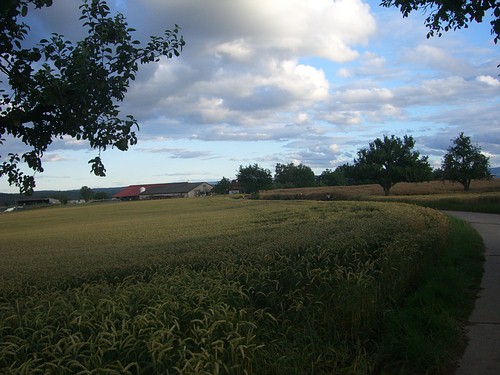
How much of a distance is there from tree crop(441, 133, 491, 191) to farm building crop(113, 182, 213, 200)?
286ft

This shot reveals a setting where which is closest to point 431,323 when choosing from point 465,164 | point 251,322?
point 251,322

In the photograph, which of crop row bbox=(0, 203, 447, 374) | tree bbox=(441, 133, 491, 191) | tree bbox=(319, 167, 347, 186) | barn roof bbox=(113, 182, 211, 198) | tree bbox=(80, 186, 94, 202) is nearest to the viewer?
crop row bbox=(0, 203, 447, 374)

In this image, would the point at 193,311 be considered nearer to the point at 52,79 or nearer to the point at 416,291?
the point at 52,79

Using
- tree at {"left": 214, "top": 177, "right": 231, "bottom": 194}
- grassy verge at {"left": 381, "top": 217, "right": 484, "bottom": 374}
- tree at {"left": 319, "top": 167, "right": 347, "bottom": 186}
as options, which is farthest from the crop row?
tree at {"left": 214, "top": 177, "right": 231, "bottom": 194}

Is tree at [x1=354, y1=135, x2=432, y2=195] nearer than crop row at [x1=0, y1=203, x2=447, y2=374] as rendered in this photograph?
No

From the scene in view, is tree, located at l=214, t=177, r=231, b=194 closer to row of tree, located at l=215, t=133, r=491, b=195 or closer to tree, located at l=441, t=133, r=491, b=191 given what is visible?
row of tree, located at l=215, t=133, r=491, b=195

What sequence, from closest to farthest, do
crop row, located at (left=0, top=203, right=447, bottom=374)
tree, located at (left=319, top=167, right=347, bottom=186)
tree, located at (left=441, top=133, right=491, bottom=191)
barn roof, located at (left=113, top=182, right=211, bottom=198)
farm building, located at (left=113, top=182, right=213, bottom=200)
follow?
1. crop row, located at (left=0, top=203, right=447, bottom=374)
2. tree, located at (left=441, top=133, right=491, bottom=191)
3. tree, located at (left=319, top=167, right=347, bottom=186)
4. farm building, located at (left=113, top=182, right=213, bottom=200)
5. barn roof, located at (left=113, top=182, right=211, bottom=198)

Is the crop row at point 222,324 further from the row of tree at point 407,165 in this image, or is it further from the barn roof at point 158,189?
the barn roof at point 158,189

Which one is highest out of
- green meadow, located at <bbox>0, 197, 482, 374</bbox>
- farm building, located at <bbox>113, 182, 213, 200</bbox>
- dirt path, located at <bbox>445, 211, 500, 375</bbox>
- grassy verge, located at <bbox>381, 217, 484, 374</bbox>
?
farm building, located at <bbox>113, 182, 213, 200</bbox>

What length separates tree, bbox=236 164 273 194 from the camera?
134250 millimetres

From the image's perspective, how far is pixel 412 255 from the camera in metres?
7.23

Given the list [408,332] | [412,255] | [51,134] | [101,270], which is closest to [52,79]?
[51,134]

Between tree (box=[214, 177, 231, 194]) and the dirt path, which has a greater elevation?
tree (box=[214, 177, 231, 194])

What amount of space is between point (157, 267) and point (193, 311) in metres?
3.78
